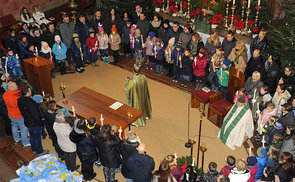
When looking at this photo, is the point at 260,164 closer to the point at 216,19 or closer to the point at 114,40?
the point at 216,19

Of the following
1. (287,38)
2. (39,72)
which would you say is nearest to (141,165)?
(39,72)

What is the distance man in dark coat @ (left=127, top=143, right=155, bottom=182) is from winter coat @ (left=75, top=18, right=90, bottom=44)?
727cm

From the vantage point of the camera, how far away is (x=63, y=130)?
9125 mm

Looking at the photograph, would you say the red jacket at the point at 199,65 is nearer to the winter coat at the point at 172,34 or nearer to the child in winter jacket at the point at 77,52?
the winter coat at the point at 172,34

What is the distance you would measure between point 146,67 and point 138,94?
145 inches

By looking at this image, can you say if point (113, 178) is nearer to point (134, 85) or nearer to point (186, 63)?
point (134, 85)

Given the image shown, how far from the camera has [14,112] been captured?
1026 centimetres

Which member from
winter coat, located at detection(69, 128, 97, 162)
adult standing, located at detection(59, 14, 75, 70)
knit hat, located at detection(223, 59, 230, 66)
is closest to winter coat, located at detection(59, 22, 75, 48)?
adult standing, located at detection(59, 14, 75, 70)

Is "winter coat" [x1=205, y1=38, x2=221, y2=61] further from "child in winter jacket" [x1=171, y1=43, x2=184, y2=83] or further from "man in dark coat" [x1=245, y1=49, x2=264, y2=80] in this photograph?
"man in dark coat" [x1=245, y1=49, x2=264, y2=80]

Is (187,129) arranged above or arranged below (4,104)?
below

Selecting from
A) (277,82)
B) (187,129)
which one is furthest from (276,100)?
(187,129)

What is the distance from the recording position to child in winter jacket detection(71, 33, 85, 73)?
45.8 ft

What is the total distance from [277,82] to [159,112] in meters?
3.70

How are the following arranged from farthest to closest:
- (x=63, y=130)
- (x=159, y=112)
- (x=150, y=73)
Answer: (x=150, y=73) < (x=159, y=112) < (x=63, y=130)
